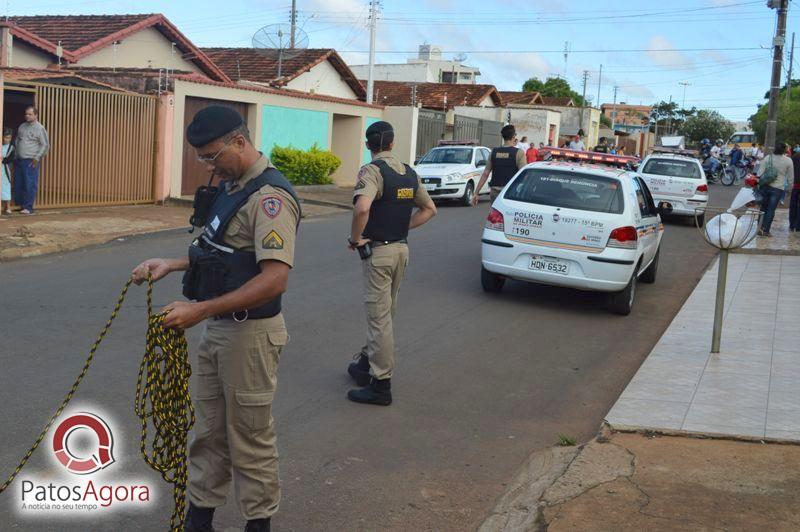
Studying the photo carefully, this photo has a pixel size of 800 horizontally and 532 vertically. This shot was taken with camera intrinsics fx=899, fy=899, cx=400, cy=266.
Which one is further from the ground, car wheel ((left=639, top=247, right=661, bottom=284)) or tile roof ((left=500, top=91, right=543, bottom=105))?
tile roof ((left=500, top=91, right=543, bottom=105))

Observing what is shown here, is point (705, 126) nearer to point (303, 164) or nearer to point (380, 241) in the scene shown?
point (303, 164)

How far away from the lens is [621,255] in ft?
31.9

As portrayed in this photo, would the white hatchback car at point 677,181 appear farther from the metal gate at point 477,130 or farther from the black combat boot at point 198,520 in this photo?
the black combat boot at point 198,520

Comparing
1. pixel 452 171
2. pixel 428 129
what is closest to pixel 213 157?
pixel 452 171

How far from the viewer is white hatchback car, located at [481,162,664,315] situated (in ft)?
32.1

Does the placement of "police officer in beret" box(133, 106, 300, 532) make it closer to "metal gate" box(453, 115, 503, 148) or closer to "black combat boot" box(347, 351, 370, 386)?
"black combat boot" box(347, 351, 370, 386)

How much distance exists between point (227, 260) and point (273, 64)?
29.2 metres

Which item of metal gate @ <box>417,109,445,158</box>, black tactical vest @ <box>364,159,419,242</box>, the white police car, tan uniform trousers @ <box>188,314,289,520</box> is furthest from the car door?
metal gate @ <box>417,109,445,158</box>

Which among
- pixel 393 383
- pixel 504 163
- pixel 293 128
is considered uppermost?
pixel 293 128

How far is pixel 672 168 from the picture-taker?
21.0 meters

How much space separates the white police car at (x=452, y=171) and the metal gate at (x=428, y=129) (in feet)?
28.5

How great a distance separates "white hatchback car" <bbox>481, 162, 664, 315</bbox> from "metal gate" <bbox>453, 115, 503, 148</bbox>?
81.9ft

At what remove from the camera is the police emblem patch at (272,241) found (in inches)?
144

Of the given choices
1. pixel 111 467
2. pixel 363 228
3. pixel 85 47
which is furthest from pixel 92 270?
pixel 85 47
